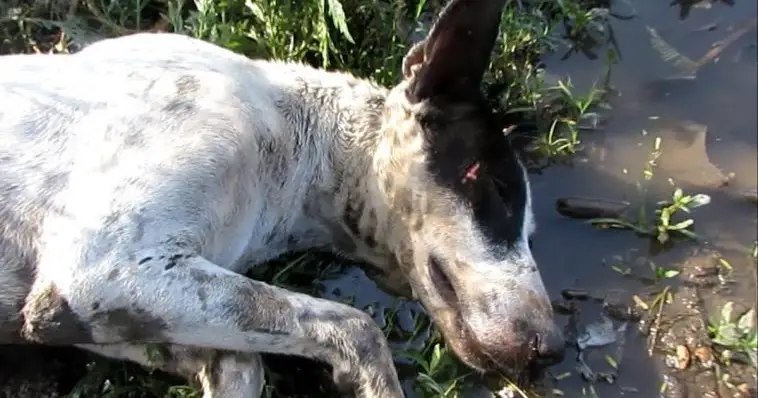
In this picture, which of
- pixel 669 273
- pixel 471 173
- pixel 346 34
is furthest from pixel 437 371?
pixel 346 34

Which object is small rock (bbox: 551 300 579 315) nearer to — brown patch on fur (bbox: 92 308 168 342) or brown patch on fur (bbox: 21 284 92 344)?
brown patch on fur (bbox: 92 308 168 342)

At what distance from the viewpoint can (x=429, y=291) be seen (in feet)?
13.9

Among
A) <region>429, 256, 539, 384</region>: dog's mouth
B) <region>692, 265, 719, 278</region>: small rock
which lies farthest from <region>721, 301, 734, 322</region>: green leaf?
<region>429, 256, 539, 384</region>: dog's mouth

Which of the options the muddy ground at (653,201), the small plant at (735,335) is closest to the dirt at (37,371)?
the muddy ground at (653,201)

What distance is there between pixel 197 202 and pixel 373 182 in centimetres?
78

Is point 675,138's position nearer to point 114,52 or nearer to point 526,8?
point 526,8

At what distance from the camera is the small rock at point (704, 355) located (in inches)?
173

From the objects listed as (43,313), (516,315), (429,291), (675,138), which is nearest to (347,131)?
(429,291)

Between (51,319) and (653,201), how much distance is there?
108 inches

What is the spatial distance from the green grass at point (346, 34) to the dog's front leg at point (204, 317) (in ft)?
2.76

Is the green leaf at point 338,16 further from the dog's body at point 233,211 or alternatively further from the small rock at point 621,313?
the small rock at point 621,313

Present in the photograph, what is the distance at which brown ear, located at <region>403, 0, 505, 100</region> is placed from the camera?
393 cm

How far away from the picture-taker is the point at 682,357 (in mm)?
4430

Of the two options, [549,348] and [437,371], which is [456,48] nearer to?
[549,348]
